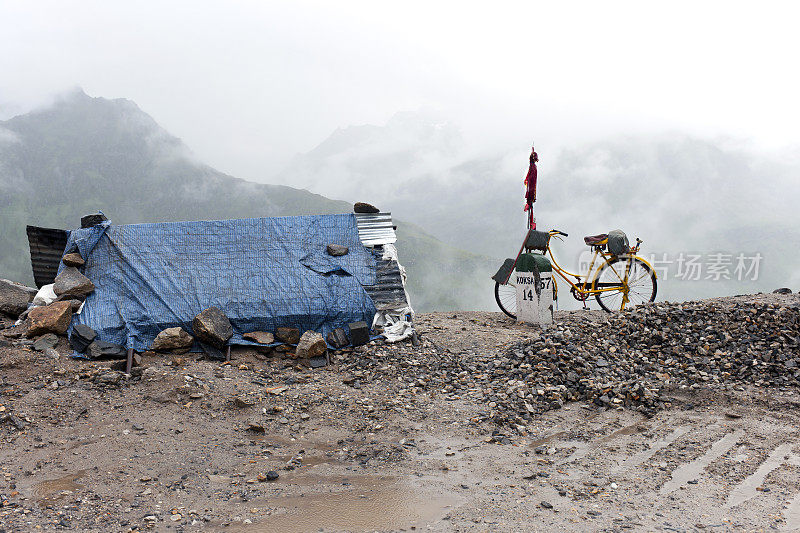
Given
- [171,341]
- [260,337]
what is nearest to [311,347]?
[260,337]

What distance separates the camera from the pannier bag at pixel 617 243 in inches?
388

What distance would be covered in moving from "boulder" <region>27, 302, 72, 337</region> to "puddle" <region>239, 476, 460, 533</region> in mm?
5115

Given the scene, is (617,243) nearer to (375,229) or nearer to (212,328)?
(375,229)

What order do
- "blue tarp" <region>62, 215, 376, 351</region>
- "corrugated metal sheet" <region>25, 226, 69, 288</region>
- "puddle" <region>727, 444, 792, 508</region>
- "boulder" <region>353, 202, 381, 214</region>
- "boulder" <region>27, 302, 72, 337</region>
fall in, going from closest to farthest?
1. "puddle" <region>727, 444, 792, 508</region>
2. "boulder" <region>27, 302, 72, 337</region>
3. "blue tarp" <region>62, 215, 376, 351</region>
4. "corrugated metal sheet" <region>25, 226, 69, 288</region>
5. "boulder" <region>353, 202, 381, 214</region>

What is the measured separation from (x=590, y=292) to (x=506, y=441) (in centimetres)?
547

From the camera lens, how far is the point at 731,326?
7602 mm

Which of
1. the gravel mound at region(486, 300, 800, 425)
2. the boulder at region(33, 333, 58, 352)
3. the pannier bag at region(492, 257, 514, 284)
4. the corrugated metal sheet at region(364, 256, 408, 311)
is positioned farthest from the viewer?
the pannier bag at region(492, 257, 514, 284)

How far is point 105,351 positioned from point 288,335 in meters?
2.48

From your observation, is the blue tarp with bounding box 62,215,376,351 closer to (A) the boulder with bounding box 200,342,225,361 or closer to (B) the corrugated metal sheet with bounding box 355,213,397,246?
(B) the corrugated metal sheet with bounding box 355,213,397,246

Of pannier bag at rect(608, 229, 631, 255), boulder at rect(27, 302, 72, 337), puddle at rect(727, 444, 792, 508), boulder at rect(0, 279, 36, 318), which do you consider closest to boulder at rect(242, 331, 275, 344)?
boulder at rect(27, 302, 72, 337)

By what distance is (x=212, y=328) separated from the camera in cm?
774

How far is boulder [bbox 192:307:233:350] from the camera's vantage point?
771 centimetres

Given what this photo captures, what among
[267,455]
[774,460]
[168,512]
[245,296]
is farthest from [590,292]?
[168,512]

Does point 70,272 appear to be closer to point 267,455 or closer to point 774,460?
point 267,455
